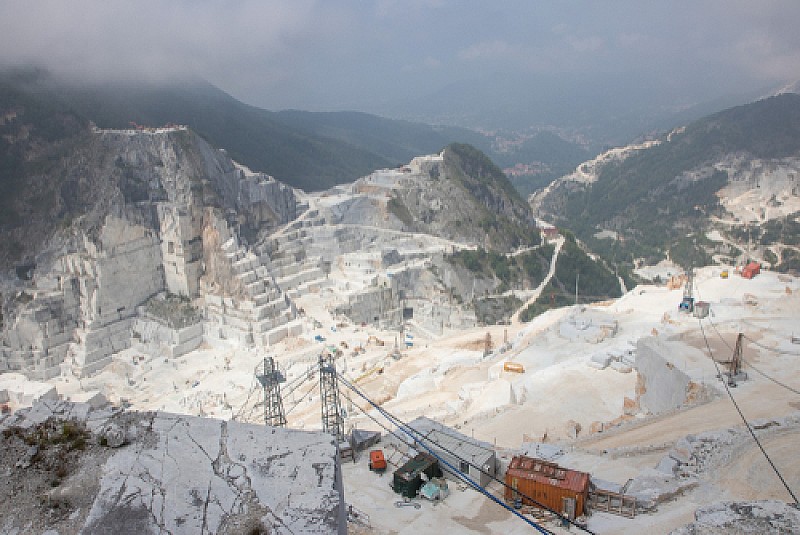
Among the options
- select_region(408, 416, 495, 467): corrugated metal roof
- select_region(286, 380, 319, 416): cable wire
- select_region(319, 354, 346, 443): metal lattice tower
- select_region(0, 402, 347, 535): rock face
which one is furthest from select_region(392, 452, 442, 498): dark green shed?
select_region(286, 380, 319, 416): cable wire

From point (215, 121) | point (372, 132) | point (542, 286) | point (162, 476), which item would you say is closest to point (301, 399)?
point (162, 476)

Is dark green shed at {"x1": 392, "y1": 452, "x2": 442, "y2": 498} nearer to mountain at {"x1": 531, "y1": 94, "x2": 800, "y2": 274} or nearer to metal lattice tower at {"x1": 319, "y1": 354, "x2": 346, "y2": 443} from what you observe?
metal lattice tower at {"x1": 319, "y1": 354, "x2": 346, "y2": 443}

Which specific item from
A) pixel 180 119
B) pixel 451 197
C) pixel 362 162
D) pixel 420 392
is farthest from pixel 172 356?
pixel 362 162

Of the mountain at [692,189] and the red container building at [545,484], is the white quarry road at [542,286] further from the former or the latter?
the red container building at [545,484]

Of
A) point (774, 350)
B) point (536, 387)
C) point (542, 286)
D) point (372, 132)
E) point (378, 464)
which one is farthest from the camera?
point (372, 132)

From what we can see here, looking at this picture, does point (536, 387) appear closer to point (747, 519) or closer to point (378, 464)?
point (378, 464)
